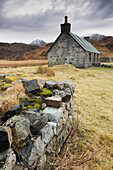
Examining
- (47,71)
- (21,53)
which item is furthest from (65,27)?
(21,53)

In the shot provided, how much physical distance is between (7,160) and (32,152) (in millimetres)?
373

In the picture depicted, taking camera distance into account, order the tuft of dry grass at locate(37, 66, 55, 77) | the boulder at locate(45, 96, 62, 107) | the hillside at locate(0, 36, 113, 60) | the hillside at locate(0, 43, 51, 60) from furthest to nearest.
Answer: the hillside at locate(0, 36, 113, 60)
the hillside at locate(0, 43, 51, 60)
the tuft of dry grass at locate(37, 66, 55, 77)
the boulder at locate(45, 96, 62, 107)

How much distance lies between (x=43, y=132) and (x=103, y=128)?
2.89 meters

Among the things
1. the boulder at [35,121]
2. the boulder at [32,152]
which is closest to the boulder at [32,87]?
Answer: the boulder at [35,121]

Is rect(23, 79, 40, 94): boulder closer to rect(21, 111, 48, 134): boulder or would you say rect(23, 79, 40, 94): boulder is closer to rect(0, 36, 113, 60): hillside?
rect(21, 111, 48, 134): boulder

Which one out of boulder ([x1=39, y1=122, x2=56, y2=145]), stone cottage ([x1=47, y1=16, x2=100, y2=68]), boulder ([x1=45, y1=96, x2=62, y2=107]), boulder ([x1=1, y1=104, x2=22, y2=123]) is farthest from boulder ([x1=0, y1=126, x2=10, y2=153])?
stone cottage ([x1=47, y1=16, x2=100, y2=68])

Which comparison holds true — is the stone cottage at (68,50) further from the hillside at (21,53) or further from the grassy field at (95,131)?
the hillside at (21,53)

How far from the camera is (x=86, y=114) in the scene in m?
4.88

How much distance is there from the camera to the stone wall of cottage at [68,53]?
19469 millimetres

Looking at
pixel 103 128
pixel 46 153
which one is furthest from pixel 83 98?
pixel 46 153

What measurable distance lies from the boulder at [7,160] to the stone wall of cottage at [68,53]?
1944 cm

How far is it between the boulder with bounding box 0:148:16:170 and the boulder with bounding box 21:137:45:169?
6.5 inches

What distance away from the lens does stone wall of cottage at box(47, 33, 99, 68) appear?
19.5m

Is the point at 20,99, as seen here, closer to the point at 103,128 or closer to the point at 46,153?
the point at 46,153
